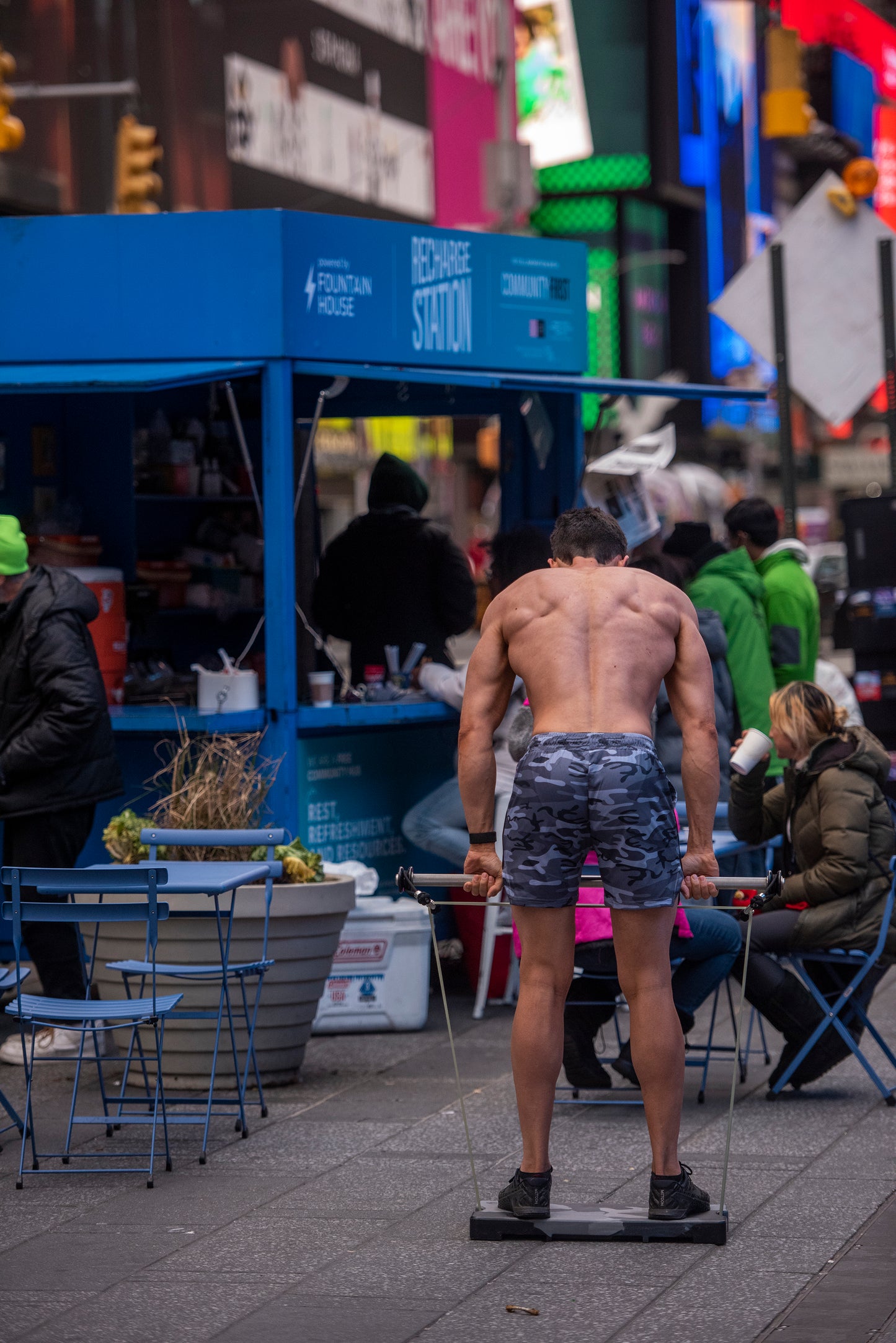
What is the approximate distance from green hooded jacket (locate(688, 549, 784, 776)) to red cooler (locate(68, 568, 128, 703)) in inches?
104

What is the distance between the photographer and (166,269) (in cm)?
857

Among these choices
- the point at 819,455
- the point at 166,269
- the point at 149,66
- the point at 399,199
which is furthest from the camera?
the point at 819,455

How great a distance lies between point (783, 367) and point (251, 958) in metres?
5.34

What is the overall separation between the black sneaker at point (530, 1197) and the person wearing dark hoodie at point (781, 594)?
501 centimetres

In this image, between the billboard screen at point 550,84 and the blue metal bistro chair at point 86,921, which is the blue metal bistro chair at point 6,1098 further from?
the billboard screen at point 550,84

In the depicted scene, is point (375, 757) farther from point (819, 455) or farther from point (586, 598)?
point (819, 455)

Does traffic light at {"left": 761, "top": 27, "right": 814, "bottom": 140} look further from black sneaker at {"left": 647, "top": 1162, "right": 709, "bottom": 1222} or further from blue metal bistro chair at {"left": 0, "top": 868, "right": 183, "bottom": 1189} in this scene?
black sneaker at {"left": 647, "top": 1162, "right": 709, "bottom": 1222}

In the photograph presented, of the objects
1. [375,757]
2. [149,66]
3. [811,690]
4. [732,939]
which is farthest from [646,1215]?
[149,66]

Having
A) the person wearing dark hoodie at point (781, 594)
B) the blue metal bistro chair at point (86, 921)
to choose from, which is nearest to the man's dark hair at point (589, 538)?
the blue metal bistro chair at point (86, 921)

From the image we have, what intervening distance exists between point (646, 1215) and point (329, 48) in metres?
25.6

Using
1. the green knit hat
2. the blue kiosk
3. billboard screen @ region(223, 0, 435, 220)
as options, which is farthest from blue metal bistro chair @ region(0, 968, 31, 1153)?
billboard screen @ region(223, 0, 435, 220)

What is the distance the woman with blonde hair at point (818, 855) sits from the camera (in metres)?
6.57

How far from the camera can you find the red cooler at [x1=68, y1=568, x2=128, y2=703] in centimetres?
902

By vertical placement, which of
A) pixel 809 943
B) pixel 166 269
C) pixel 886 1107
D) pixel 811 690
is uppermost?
pixel 166 269
